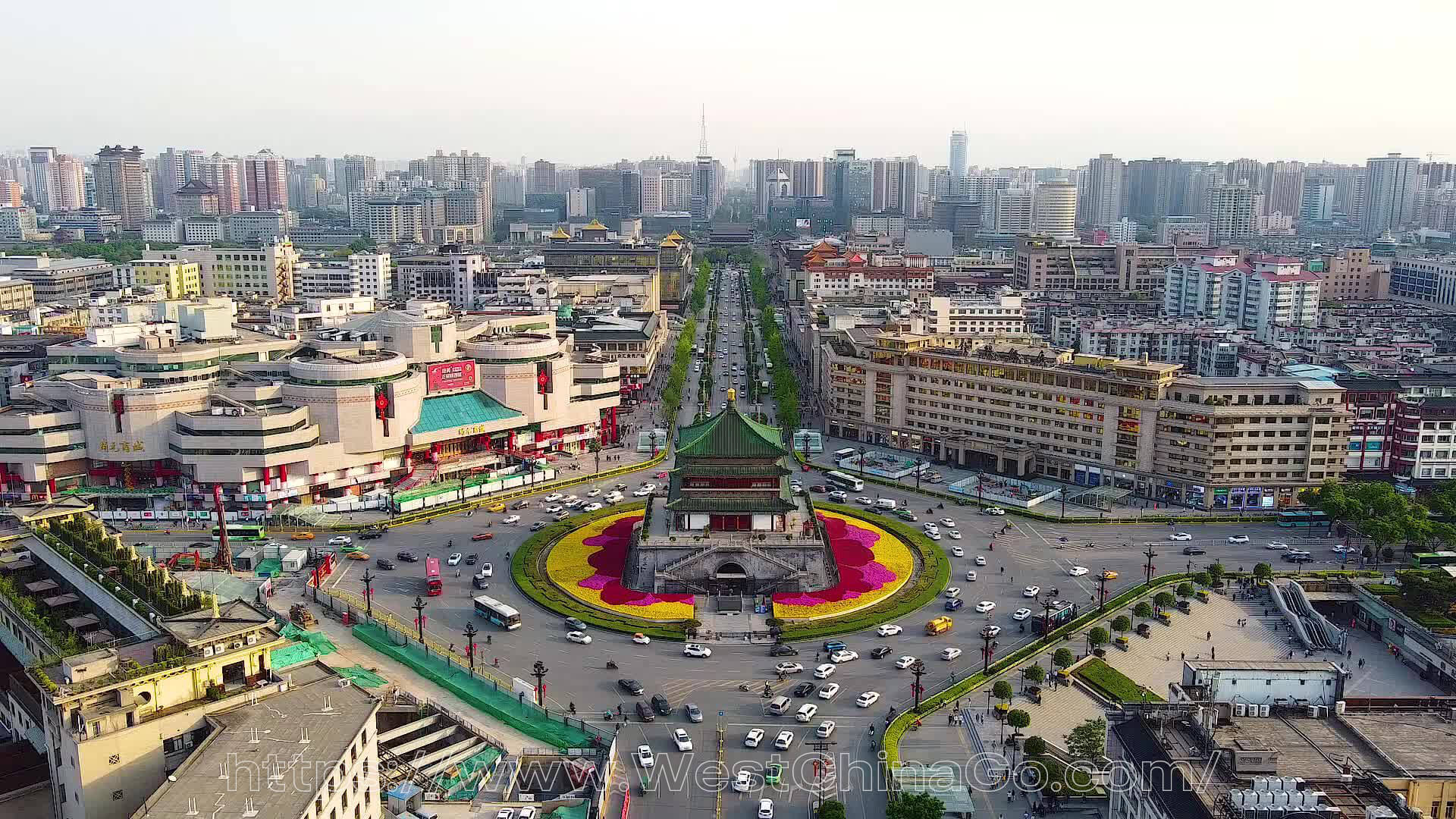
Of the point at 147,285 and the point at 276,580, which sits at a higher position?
the point at 147,285

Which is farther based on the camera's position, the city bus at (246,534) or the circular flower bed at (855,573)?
the city bus at (246,534)

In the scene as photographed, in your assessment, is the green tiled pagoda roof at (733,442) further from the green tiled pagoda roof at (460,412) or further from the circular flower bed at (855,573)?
the green tiled pagoda roof at (460,412)

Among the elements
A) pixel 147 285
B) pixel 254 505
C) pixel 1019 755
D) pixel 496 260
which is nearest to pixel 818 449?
pixel 254 505

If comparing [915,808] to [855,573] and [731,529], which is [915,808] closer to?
[855,573]

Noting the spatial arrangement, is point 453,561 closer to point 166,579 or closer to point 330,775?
point 166,579

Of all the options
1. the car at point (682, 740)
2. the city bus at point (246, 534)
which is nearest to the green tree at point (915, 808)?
the car at point (682, 740)

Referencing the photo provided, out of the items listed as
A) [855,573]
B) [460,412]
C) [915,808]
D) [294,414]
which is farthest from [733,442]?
[294,414]
